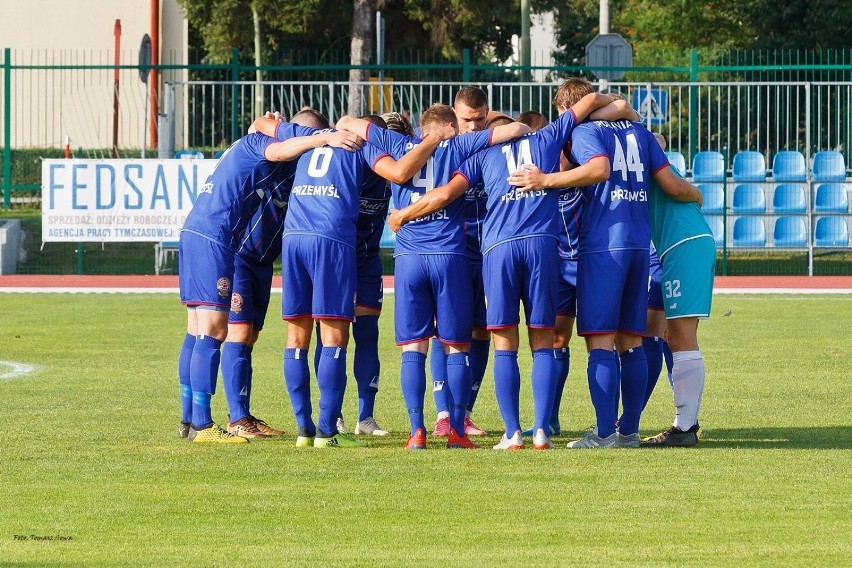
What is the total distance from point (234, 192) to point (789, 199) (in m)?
16.1

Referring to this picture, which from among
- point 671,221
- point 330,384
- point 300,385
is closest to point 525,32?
point 671,221

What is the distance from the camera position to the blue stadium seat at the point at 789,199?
23.4 m

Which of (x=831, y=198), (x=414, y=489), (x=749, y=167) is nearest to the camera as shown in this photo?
(x=414, y=489)

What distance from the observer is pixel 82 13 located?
44312 mm

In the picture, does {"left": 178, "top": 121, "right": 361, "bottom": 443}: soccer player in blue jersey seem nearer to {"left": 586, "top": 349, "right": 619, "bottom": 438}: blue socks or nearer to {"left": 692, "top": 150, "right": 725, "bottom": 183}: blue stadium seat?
{"left": 586, "top": 349, "right": 619, "bottom": 438}: blue socks

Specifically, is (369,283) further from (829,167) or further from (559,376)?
(829,167)

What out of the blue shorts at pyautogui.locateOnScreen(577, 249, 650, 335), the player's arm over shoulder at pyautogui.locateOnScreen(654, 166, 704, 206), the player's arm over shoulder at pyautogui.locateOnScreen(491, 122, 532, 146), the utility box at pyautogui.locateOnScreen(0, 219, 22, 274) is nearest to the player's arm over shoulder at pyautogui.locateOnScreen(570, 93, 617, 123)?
the player's arm over shoulder at pyautogui.locateOnScreen(491, 122, 532, 146)

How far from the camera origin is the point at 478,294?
9133 millimetres

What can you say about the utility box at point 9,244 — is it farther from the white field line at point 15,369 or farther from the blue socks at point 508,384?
the blue socks at point 508,384

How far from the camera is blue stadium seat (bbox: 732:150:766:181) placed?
2336cm

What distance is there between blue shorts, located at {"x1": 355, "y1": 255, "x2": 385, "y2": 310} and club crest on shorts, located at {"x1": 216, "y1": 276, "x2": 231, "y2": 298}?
2.82 ft

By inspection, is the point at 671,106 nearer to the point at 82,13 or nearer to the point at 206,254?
the point at 206,254

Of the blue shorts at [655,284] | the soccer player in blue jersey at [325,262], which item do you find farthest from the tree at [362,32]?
the soccer player in blue jersey at [325,262]

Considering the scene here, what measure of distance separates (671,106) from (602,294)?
16.1m
